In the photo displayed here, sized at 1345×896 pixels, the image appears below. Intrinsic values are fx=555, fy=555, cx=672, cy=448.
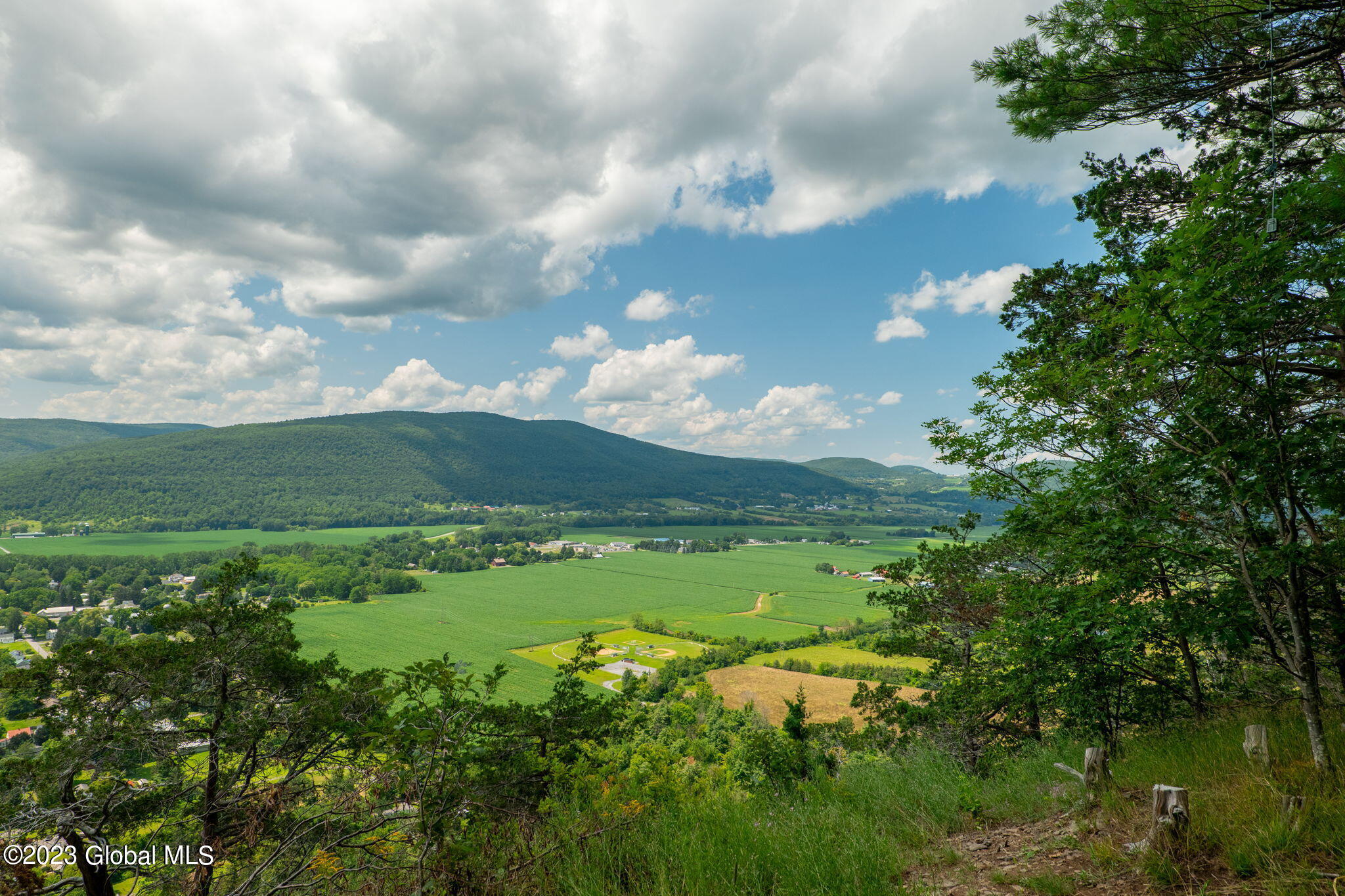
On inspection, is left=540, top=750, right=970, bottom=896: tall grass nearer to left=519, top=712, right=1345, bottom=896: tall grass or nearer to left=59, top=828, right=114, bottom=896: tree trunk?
left=519, top=712, right=1345, bottom=896: tall grass

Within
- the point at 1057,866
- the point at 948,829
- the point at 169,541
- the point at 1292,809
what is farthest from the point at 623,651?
the point at 169,541

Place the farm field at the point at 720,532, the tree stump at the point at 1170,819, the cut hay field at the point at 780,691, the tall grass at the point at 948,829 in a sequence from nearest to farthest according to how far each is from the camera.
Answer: the tall grass at the point at 948,829 → the tree stump at the point at 1170,819 → the cut hay field at the point at 780,691 → the farm field at the point at 720,532

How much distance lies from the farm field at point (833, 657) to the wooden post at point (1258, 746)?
1718 inches

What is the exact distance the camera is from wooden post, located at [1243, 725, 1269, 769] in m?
3.95

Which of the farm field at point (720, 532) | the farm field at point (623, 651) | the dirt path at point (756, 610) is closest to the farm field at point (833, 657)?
the farm field at point (623, 651)

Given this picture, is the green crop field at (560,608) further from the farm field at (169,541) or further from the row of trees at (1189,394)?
the farm field at (169,541)

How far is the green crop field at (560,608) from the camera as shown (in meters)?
46.3

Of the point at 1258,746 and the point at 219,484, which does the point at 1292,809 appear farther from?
the point at 219,484

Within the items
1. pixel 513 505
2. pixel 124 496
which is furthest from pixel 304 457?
pixel 513 505

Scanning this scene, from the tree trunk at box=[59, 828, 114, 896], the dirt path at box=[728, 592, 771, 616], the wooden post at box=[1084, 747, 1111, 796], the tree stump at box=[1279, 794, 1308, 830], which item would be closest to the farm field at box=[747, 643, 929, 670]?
the dirt path at box=[728, 592, 771, 616]

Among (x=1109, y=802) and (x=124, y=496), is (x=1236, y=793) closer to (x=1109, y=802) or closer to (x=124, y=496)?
(x=1109, y=802)

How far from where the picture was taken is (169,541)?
10700 centimetres

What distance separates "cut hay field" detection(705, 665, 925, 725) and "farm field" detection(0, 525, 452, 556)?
98471 millimetres

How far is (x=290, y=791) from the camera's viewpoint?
6.23 metres
